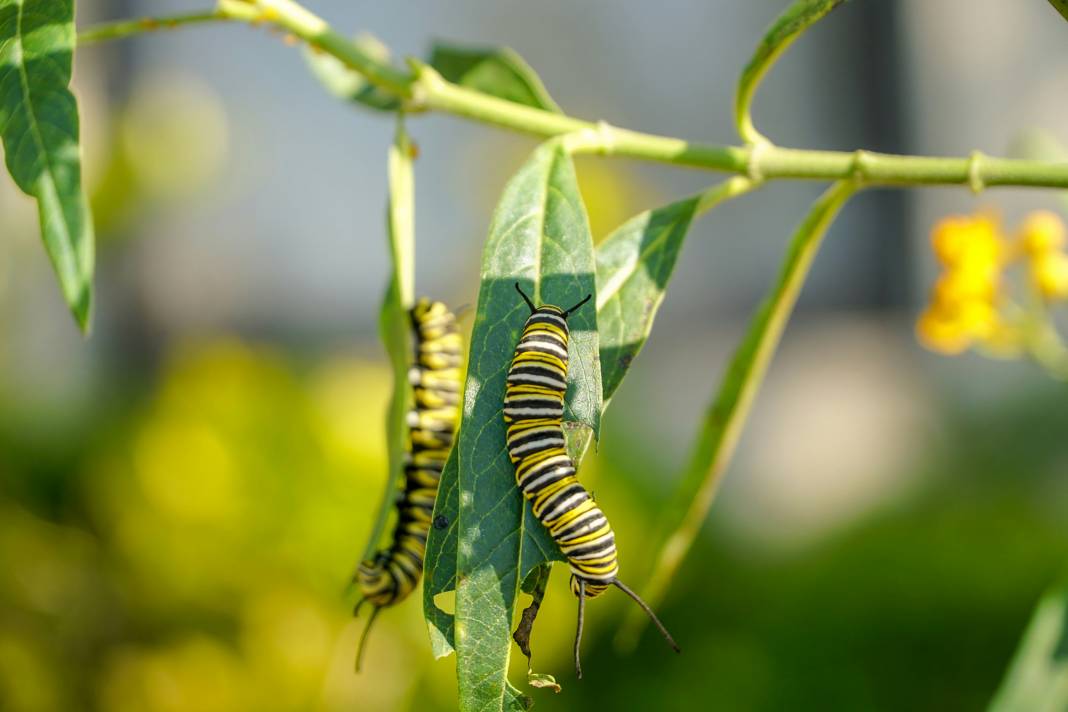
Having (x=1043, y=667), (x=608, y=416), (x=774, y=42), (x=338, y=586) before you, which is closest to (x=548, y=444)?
(x=774, y=42)

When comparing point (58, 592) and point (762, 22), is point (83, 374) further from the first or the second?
point (762, 22)

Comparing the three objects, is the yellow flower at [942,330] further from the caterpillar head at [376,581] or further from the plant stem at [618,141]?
the caterpillar head at [376,581]

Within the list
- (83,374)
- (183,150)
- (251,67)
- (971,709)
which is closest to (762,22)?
(251,67)

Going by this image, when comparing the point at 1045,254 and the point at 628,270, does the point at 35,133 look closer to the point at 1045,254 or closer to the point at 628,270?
the point at 628,270

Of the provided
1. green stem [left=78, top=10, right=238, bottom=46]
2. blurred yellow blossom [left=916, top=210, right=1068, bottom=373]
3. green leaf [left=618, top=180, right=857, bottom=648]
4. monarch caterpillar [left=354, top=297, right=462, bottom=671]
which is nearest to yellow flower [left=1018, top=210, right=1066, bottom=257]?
blurred yellow blossom [left=916, top=210, right=1068, bottom=373]

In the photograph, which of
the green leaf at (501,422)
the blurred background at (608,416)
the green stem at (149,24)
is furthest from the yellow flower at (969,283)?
the green stem at (149,24)

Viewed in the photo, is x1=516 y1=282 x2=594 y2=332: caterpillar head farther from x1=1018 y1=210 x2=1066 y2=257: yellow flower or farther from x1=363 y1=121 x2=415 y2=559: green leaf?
x1=1018 y1=210 x2=1066 y2=257: yellow flower
